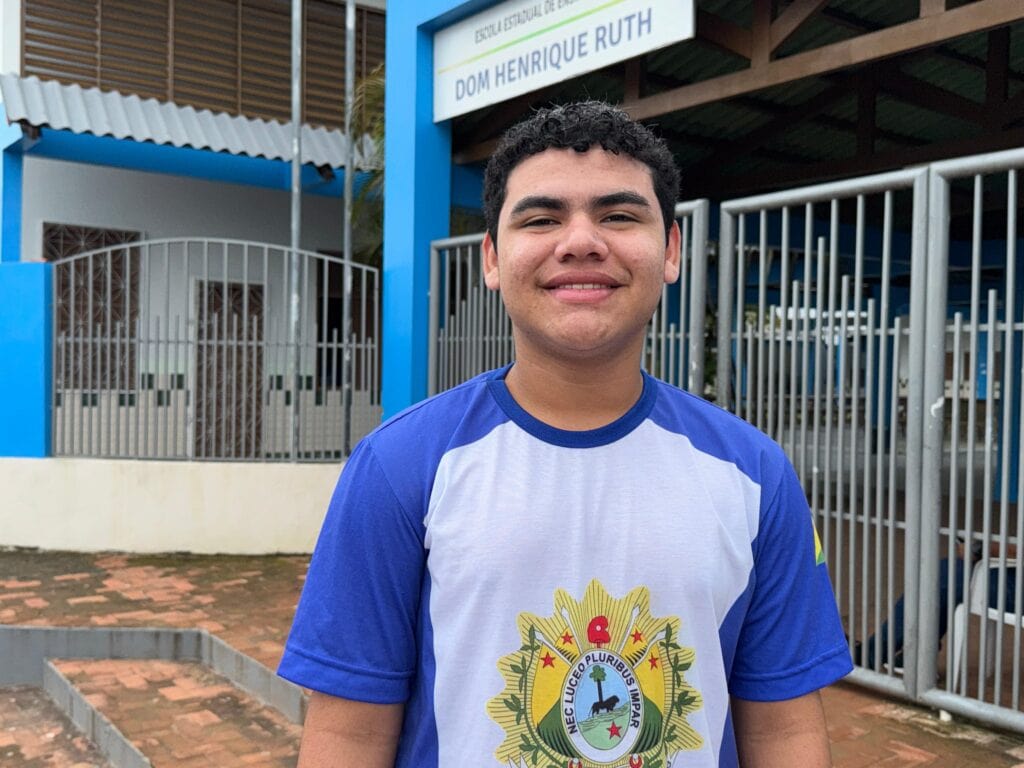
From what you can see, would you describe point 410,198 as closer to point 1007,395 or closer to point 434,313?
point 434,313

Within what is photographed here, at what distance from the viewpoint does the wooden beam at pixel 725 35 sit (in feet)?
18.5

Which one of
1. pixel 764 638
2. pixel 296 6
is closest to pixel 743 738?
pixel 764 638

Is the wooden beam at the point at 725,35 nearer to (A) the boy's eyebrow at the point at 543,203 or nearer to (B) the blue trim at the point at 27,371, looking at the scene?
(A) the boy's eyebrow at the point at 543,203

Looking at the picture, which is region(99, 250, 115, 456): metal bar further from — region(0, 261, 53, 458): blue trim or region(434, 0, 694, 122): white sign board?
region(434, 0, 694, 122): white sign board

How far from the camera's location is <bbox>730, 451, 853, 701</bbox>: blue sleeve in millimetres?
1455

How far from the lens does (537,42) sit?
6.19m

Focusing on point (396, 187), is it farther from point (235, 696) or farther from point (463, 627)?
point (463, 627)

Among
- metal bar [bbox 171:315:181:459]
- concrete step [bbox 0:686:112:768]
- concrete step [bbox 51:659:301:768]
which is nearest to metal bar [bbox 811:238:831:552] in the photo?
concrete step [bbox 51:659:301:768]

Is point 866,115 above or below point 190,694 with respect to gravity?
above

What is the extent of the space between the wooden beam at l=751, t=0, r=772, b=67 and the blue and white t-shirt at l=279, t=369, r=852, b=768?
464 cm

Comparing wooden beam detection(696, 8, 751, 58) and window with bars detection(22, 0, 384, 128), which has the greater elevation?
window with bars detection(22, 0, 384, 128)

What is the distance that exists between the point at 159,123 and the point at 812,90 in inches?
229

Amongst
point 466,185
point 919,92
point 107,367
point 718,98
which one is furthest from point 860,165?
point 107,367

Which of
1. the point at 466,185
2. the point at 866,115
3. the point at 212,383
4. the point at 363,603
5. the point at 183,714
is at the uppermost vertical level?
the point at 866,115
